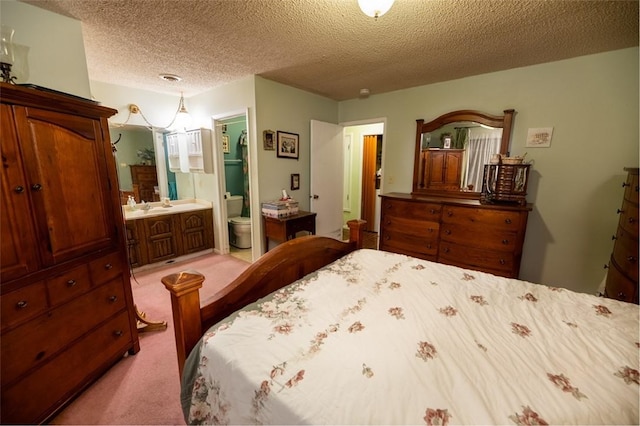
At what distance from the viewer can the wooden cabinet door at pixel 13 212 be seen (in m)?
1.12

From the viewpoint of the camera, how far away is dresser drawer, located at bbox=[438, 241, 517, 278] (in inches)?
93.7

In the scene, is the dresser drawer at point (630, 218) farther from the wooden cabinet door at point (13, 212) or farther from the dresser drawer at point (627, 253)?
the wooden cabinet door at point (13, 212)

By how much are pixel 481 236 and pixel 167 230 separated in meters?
3.73

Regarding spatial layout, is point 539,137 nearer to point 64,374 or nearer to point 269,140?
point 269,140

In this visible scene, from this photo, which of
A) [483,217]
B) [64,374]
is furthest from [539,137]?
[64,374]

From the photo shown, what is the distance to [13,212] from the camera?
1.16 m

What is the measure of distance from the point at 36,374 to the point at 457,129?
3938 mm

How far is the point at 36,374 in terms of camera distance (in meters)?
1.27

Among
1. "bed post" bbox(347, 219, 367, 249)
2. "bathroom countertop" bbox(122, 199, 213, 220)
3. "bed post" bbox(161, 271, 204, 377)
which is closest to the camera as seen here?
"bed post" bbox(161, 271, 204, 377)

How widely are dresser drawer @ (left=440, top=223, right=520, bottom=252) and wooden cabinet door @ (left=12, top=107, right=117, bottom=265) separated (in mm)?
2872

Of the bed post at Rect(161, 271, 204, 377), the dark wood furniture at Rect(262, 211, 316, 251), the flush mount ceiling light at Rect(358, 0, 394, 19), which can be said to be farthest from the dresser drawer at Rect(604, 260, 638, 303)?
the dark wood furniture at Rect(262, 211, 316, 251)

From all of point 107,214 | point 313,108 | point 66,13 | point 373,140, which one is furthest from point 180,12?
point 373,140

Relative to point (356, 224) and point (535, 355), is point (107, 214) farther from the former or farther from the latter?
point (535, 355)

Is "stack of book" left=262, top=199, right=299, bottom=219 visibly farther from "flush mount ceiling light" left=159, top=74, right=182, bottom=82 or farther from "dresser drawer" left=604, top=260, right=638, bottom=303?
"dresser drawer" left=604, top=260, right=638, bottom=303
